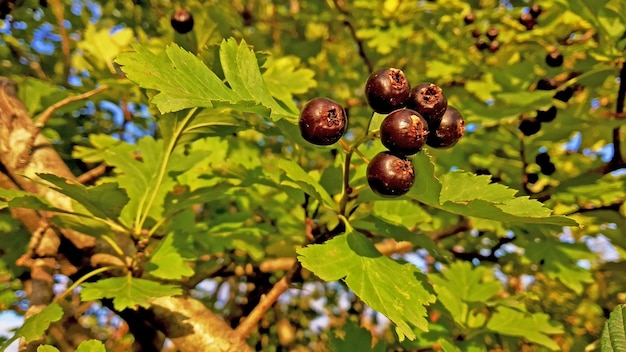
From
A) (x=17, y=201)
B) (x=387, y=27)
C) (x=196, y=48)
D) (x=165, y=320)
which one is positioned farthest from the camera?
(x=387, y=27)

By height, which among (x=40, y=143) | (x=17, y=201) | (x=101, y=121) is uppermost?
(x=17, y=201)

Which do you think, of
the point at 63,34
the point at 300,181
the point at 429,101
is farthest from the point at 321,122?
the point at 63,34

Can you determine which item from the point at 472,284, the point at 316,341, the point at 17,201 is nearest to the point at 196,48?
the point at 17,201

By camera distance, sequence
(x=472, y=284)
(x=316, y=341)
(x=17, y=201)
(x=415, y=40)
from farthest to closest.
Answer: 1. (x=316, y=341)
2. (x=415, y=40)
3. (x=472, y=284)
4. (x=17, y=201)

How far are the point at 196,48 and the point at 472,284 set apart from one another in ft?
5.28

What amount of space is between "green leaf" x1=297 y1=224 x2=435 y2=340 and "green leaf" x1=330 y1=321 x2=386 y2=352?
0.39 m

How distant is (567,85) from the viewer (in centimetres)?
208

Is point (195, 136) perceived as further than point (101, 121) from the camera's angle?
No

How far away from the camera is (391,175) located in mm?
1148

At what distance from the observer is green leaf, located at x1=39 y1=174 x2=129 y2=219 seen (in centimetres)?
132

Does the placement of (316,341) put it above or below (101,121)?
below

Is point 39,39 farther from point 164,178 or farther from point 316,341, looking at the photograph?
point 316,341

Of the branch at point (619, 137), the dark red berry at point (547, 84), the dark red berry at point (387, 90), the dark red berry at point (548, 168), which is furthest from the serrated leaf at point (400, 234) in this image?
the dark red berry at point (547, 84)

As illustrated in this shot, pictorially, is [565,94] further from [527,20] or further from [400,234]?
[400,234]
